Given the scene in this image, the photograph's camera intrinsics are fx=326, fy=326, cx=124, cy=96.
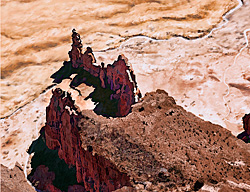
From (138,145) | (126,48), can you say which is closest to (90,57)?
(126,48)

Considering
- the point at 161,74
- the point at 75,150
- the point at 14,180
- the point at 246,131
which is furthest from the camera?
the point at 161,74

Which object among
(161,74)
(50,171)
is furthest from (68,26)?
(50,171)

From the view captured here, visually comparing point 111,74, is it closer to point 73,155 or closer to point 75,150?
point 73,155

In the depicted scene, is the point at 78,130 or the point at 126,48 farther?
the point at 126,48

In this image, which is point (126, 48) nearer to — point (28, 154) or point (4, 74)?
point (4, 74)

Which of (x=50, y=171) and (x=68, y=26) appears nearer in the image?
(x=50, y=171)

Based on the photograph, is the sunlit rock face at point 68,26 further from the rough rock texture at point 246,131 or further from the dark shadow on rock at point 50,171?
the rough rock texture at point 246,131

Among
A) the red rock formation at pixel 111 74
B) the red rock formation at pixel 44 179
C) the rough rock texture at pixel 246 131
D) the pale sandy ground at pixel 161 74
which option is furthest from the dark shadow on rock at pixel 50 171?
the rough rock texture at pixel 246 131
